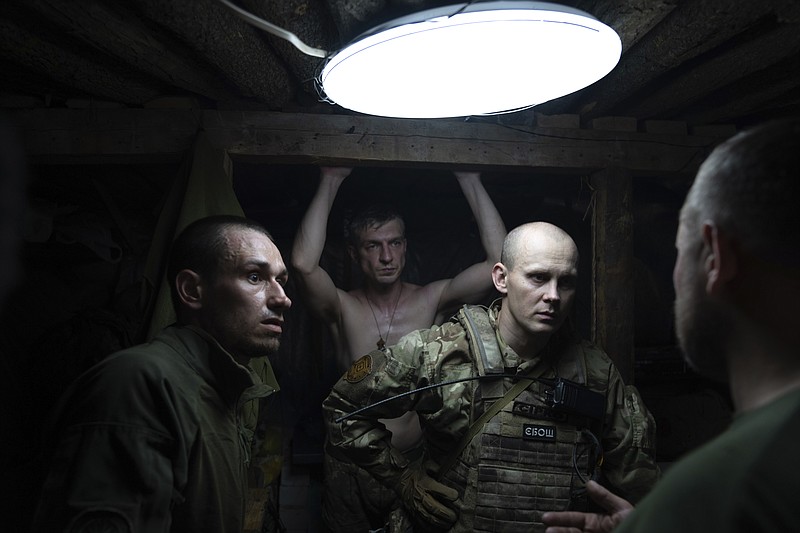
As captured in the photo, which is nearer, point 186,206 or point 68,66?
point 68,66

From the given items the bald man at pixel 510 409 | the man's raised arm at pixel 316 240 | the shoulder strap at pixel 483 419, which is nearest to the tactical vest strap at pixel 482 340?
the bald man at pixel 510 409

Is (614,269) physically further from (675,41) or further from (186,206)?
(186,206)

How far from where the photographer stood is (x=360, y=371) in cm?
294

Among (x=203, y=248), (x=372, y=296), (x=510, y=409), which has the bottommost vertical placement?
(x=510, y=409)

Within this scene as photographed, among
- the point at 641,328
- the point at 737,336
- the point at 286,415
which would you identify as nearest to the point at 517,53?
the point at 737,336

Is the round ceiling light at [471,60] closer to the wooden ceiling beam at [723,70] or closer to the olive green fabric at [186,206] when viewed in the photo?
the wooden ceiling beam at [723,70]

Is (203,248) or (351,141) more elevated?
(351,141)

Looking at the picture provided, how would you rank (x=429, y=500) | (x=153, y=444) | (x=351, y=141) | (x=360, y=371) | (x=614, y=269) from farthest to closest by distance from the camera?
(x=614, y=269)
(x=351, y=141)
(x=360, y=371)
(x=429, y=500)
(x=153, y=444)

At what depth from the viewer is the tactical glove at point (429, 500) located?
2.76m

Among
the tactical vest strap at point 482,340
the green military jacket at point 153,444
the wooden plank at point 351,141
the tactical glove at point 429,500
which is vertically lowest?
the tactical glove at point 429,500

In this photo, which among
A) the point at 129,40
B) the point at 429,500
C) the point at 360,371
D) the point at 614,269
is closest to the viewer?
the point at 129,40

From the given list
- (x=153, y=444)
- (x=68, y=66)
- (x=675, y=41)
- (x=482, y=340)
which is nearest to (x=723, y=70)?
(x=675, y=41)

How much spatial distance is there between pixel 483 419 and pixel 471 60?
5.03 ft

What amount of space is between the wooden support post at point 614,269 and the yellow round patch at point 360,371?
1249mm
